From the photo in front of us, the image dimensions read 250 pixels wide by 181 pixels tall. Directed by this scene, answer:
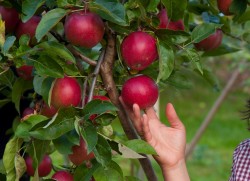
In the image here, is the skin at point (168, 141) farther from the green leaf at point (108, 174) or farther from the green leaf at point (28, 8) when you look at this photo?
the green leaf at point (28, 8)

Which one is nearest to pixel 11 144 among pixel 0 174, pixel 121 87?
pixel 0 174

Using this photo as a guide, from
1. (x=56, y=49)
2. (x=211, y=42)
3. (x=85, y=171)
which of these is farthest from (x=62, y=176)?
(x=211, y=42)

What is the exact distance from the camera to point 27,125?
1112 mm

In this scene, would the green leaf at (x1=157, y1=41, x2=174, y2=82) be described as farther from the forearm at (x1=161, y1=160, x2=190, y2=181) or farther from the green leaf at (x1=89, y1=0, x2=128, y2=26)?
the forearm at (x1=161, y1=160, x2=190, y2=181)

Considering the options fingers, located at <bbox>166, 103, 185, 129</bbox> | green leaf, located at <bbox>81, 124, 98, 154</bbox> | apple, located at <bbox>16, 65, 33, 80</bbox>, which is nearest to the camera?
green leaf, located at <bbox>81, 124, 98, 154</bbox>

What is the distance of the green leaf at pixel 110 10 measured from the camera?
1.05m

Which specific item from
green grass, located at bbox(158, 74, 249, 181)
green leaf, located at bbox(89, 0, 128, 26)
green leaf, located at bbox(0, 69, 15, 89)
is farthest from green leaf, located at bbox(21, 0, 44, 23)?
green grass, located at bbox(158, 74, 249, 181)

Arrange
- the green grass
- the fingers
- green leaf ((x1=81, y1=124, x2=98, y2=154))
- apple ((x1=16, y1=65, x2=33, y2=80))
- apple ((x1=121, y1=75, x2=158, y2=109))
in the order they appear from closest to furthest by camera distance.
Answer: green leaf ((x1=81, y1=124, x2=98, y2=154)) → apple ((x1=121, y1=75, x2=158, y2=109)) → apple ((x1=16, y1=65, x2=33, y2=80)) → the fingers → the green grass

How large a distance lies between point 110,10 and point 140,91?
0.56 ft

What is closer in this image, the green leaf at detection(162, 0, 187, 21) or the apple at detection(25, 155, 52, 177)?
the green leaf at detection(162, 0, 187, 21)

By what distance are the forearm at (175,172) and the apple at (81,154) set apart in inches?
11.7

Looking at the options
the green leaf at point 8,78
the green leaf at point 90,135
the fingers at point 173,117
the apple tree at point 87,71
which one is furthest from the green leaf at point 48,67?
the fingers at point 173,117

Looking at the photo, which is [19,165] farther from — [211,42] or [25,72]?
[211,42]

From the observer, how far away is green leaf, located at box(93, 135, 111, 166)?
107 cm
